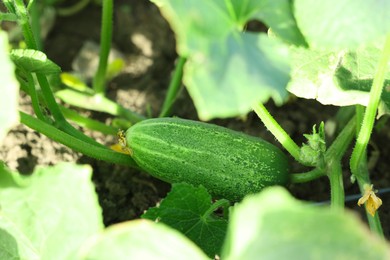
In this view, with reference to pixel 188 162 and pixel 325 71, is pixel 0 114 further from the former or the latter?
pixel 325 71

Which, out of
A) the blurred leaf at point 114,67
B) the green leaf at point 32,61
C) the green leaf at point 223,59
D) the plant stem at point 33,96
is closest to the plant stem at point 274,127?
the green leaf at point 223,59

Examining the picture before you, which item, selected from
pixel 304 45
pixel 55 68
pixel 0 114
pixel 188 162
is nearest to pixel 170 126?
pixel 188 162

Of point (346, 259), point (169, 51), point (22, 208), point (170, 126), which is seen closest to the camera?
point (346, 259)

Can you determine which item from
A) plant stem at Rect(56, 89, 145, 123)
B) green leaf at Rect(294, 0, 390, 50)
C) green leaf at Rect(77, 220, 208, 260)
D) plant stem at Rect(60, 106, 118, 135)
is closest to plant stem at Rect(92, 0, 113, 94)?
plant stem at Rect(56, 89, 145, 123)

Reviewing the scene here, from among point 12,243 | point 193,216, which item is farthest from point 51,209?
point 193,216

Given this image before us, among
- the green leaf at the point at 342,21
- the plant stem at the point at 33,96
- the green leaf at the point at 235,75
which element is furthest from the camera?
the plant stem at the point at 33,96

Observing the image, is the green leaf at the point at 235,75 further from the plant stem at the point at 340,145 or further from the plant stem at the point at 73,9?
the plant stem at the point at 73,9
